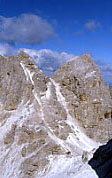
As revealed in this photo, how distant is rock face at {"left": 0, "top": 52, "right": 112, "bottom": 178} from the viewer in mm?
30641

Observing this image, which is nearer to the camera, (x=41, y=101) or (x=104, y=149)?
(x=104, y=149)

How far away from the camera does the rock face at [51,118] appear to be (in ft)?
101

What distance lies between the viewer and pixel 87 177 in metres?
25.4

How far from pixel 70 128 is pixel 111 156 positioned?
11.8 metres

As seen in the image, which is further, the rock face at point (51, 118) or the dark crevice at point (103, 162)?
the rock face at point (51, 118)

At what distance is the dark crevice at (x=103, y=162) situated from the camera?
24.6 metres

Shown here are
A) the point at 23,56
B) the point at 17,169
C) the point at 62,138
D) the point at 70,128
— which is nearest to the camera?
the point at 17,169

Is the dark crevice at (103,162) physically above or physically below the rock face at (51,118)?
below

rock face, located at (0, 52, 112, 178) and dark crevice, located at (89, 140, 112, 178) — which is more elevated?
rock face, located at (0, 52, 112, 178)

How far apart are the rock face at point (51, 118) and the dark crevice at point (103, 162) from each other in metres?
0.78

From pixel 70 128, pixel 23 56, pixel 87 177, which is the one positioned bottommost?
pixel 87 177

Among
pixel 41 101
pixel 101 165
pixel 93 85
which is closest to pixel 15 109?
pixel 41 101

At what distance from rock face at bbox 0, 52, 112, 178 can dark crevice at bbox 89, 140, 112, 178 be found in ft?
2.57

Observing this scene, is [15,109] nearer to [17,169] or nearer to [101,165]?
[17,169]
